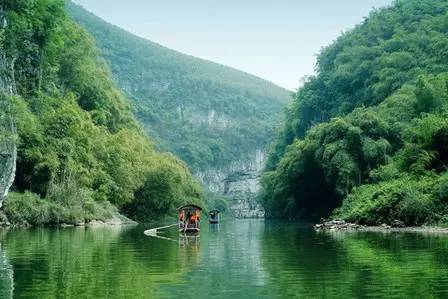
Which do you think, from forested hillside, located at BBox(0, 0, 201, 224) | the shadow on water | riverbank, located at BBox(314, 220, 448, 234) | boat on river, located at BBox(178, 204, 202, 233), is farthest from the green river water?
forested hillside, located at BBox(0, 0, 201, 224)

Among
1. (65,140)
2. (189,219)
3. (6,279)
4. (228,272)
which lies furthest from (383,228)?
(65,140)

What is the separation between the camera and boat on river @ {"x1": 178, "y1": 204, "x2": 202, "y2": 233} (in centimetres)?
3806

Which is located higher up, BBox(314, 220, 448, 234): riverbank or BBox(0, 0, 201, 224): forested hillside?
BBox(0, 0, 201, 224): forested hillside

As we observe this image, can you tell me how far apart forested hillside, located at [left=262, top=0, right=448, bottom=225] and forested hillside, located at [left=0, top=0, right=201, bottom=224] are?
619 inches

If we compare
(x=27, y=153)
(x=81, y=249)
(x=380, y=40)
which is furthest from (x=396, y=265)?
(x=380, y=40)

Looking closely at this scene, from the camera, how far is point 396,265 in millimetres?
16781

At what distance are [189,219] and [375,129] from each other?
29521 mm

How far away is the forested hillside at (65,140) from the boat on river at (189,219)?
1510 cm

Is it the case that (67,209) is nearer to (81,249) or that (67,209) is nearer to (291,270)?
(81,249)

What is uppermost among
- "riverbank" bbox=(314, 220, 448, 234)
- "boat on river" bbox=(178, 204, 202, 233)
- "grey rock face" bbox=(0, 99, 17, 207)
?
"grey rock face" bbox=(0, 99, 17, 207)

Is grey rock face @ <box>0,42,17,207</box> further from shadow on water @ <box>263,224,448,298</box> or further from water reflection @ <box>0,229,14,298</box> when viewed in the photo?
water reflection @ <box>0,229,14,298</box>

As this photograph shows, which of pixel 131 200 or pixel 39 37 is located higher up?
pixel 39 37

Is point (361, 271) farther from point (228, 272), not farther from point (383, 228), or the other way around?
point (383, 228)

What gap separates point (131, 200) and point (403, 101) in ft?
95.8
